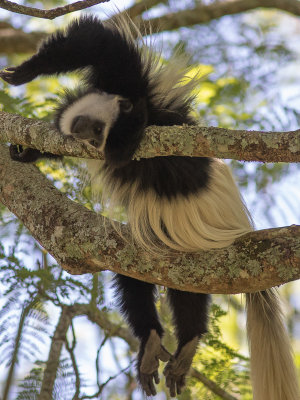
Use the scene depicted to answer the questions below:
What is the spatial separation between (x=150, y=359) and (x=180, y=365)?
14cm

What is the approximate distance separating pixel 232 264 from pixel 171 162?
65 cm

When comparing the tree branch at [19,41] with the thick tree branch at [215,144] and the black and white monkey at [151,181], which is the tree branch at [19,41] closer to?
the black and white monkey at [151,181]

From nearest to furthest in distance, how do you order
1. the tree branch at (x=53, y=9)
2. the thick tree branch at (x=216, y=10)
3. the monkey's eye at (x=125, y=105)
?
the tree branch at (x=53, y=9) < the monkey's eye at (x=125, y=105) < the thick tree branch at (x=216, y=10)

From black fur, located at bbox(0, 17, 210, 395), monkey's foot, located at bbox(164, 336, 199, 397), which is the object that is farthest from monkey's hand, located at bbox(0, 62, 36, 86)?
monkey's foot, located at bbox(164, 336, 199, 397)

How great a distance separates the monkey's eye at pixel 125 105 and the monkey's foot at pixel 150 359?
3.45 ft

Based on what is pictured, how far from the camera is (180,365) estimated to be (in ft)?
8.04

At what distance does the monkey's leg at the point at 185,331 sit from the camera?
2447 millimetres

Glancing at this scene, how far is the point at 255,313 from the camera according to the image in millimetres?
2572

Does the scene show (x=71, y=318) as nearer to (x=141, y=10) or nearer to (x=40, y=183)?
(x=40, y=183)

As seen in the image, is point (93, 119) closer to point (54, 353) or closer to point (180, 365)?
point (54, 353)

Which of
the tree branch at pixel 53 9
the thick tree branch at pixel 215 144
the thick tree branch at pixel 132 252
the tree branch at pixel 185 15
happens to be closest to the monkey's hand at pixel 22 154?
the thick tree branch at pixel 132 252

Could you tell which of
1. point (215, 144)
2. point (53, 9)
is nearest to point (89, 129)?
point (53, 9)

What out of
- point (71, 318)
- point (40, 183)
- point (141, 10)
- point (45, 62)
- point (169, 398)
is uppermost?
point (141, 10)

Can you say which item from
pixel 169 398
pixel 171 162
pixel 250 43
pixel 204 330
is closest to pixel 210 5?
pixel 250 43
